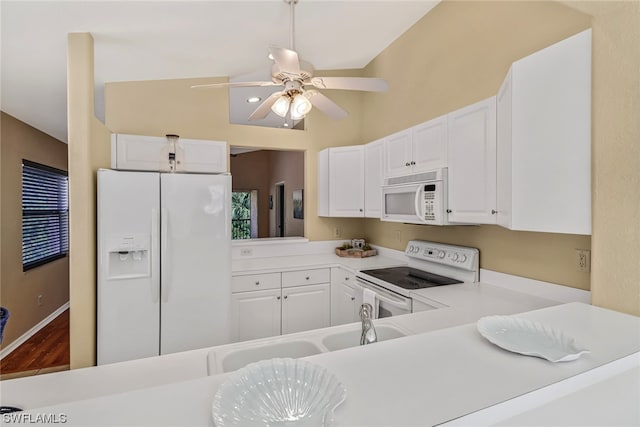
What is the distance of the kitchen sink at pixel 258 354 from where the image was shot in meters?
1.17

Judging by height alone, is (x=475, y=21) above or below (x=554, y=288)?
above

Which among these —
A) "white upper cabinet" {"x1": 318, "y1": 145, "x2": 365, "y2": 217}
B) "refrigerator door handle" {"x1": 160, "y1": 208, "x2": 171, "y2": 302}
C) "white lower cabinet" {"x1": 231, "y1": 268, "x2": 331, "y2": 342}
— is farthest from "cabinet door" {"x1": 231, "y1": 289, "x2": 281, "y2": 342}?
"white upper cabinet" {"x1": 318, "y1": 145, "x2": 365, "y2": 217}

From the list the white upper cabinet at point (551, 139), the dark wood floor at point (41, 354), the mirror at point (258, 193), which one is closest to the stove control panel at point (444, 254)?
the white upper cabinet at point (551, 139)

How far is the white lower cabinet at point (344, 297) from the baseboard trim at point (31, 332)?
360 cm

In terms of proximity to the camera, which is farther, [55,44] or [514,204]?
[55,44]

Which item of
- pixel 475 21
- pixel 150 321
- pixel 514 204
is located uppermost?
pixel 475 21

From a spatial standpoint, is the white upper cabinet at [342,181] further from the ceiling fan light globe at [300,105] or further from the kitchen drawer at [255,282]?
the ceiling fan light globe at [300,105]

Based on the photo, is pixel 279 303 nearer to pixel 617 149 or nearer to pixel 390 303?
pixel 390 303

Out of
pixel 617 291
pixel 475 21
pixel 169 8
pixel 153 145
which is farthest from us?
pixel 153 145

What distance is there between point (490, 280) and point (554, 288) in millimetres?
442

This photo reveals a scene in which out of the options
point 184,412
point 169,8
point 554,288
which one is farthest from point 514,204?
point 169,8

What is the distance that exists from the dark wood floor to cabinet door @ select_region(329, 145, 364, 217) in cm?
306

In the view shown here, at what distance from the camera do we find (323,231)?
3738mm

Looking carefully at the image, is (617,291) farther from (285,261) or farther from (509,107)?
(285,261)
